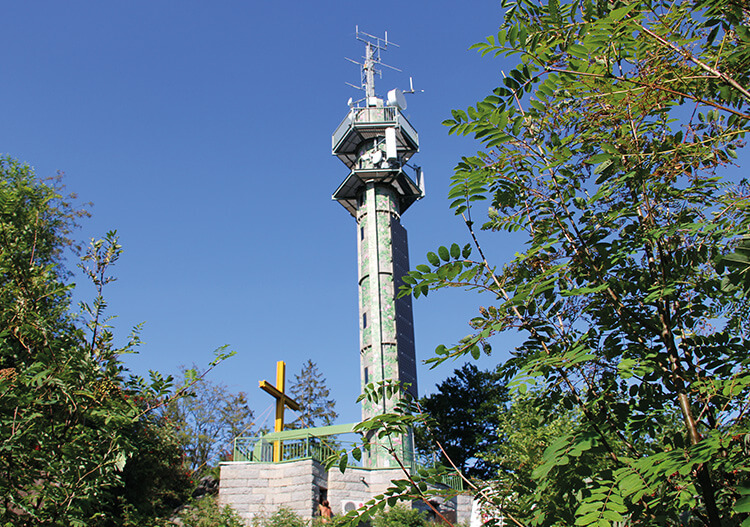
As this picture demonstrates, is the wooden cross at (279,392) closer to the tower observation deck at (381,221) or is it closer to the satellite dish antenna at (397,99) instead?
the tower observation deck at (381,221)

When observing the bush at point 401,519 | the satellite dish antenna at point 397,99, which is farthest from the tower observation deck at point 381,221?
the bush at point 401,519

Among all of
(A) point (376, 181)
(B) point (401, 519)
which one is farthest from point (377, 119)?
(B) point (401, 519)

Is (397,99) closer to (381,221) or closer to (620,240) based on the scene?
(381,221)

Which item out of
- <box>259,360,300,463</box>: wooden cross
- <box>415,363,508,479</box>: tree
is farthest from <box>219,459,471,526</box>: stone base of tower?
<box>415,363,508,479</box>: tree

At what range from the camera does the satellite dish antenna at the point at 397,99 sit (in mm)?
28844

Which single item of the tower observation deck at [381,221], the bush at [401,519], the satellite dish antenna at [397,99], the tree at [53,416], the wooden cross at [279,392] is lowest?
the bush at [401,519]

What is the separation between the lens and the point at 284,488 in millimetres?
18469

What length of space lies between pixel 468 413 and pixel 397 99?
17.0 m

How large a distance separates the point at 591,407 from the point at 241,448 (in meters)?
18.9

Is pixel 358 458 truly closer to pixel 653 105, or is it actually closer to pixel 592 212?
pixel 592 212

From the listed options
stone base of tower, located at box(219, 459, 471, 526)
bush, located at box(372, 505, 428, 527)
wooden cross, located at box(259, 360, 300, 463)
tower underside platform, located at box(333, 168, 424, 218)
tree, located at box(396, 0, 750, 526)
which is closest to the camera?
tree, located at box(396, 0, 750, 526)

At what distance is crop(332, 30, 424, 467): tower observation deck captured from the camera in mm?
23844

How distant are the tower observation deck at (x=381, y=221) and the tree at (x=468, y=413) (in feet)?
20.8

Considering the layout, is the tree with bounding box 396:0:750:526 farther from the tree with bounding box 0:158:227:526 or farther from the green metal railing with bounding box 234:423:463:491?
the green metal railing with bounding box 234:423:463:491
